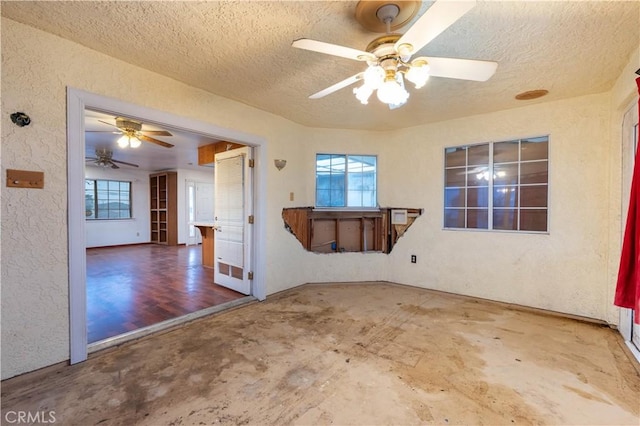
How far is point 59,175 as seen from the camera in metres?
2.09

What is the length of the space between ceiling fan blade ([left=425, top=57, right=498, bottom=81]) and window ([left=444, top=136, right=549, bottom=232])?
88.3 inches

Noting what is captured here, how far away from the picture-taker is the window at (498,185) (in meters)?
3.37

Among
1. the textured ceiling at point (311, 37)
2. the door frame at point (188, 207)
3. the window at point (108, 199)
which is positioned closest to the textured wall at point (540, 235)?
the textured ceiling at point (311, 37)

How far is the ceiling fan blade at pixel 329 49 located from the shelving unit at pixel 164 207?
8.00 metres

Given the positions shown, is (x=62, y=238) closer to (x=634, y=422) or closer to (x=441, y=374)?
(x=441, y=374)

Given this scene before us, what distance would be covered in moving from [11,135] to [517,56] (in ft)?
12.4

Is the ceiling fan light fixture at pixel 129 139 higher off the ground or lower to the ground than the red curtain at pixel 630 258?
higher

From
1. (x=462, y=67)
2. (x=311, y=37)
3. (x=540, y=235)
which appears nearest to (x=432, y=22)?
(x=462, y=67)

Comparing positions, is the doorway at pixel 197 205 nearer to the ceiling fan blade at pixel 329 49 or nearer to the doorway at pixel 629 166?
the ceiling fan blade at pixel 329 49

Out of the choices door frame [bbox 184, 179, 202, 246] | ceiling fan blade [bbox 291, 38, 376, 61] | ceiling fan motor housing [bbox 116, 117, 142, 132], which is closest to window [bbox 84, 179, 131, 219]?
door frame [bbox 184, 179, 202, 246]

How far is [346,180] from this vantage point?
452 centimetres

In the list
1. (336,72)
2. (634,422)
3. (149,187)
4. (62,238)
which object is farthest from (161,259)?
(634,422)

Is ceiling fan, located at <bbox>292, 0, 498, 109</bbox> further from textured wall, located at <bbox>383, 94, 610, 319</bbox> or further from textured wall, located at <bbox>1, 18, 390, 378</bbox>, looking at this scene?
textured wall, located at <bbox>383, 94, 610, 319</bbox>

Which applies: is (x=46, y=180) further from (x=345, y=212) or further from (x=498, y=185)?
(x=498, y=185)
